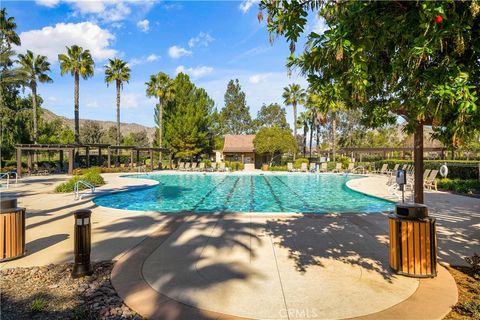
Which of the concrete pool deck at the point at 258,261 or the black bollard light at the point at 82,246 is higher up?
the black bollard light at the point at 82,246

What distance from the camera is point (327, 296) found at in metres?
3.68

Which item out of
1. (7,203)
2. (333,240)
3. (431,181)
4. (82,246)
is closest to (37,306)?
(82,246)

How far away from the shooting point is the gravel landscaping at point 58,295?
3340mm

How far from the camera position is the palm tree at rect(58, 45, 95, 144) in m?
29.7

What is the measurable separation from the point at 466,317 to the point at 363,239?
303cm

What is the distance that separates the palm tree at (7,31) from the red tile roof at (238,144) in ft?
85.1

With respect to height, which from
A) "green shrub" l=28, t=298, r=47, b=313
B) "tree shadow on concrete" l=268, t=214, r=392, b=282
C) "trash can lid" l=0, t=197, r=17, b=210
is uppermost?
"trash can lid" l=0, t=197, r=17, b=210

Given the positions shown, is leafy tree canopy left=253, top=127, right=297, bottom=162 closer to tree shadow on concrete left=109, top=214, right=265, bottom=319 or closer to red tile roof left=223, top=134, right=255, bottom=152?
red tile roof left=223, top=134, right=255, bottom=152

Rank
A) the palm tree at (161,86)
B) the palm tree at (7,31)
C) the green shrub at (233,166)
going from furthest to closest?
the palm tree at (161,86), the green shrub at (233,166), the palm tree at (7,31)

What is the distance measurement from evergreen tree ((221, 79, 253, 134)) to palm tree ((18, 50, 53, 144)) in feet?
109

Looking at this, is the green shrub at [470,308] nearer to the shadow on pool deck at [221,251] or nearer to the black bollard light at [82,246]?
the shadow on pool deck at [221,251]

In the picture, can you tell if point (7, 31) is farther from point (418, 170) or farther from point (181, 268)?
point (418, 170)

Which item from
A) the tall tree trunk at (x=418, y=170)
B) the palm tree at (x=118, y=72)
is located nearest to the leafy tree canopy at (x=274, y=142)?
the palm tree at (x=118, y=72)

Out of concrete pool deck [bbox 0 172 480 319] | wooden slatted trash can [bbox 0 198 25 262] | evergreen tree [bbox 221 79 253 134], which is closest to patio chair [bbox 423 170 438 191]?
concrete pool deck [bbox 0 172 480 319]
